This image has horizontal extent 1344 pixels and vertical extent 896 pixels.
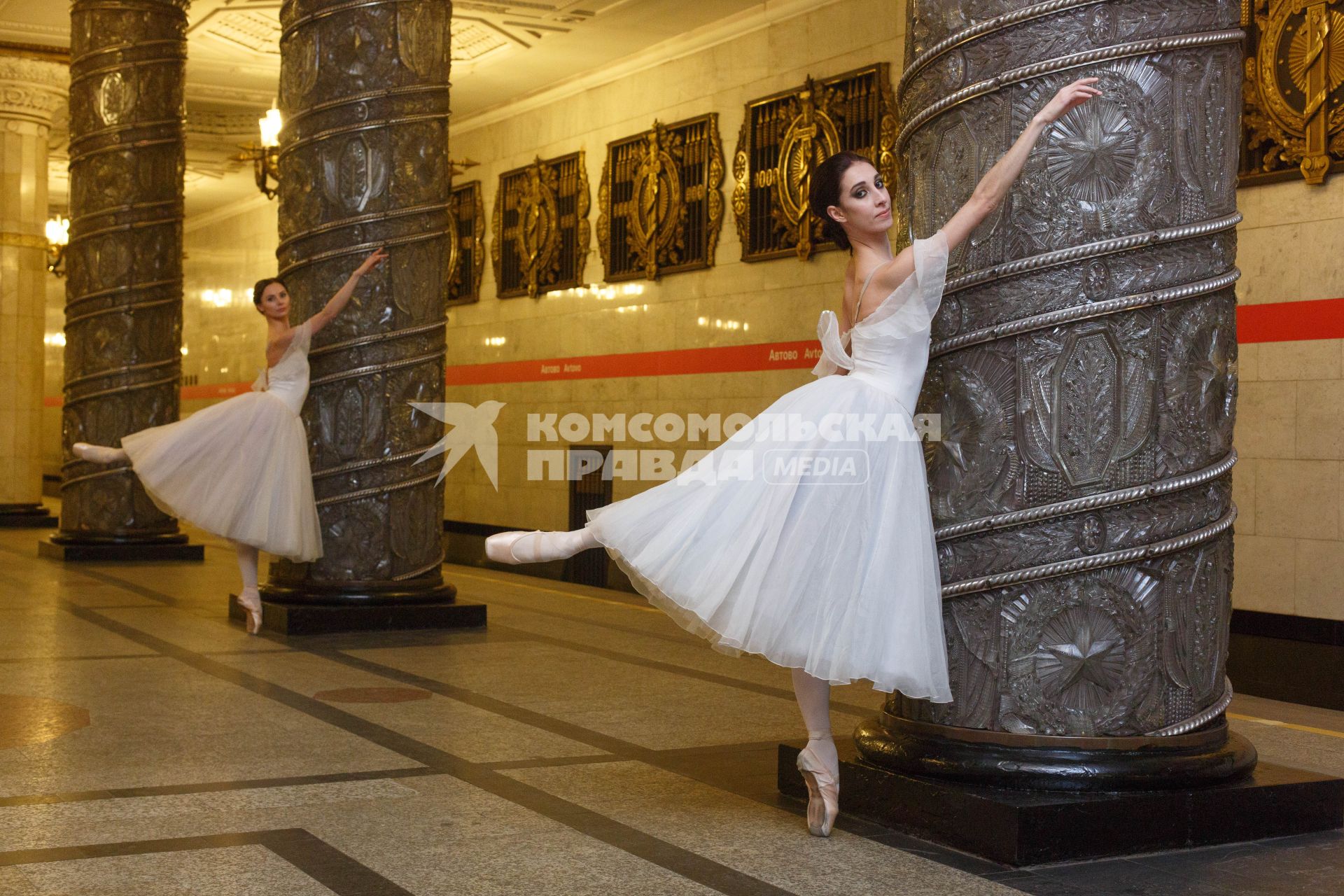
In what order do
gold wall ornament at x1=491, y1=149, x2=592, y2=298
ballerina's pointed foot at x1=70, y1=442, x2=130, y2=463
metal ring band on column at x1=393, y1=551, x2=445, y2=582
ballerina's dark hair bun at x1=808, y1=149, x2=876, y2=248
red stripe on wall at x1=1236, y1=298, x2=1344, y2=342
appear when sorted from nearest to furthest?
ballerina's dark hair bun at x1=808, y1=149, x2=876, y2=248 < red stripe on wall at x1=1236, y1=298, x2=1344, y2=342 < ballerina's pointed foot at x1=70, y1=442, x2=130, y2=463 < metal ring band on column at x1=393, y1=551, x2=445, y2=582 < gold wall ornament at x1=491, y1=149, x2=592, y2=298

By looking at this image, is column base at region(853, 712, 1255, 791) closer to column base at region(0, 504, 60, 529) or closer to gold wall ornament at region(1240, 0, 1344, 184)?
gold wall ornament at region(1240, 0, 1344, 184)

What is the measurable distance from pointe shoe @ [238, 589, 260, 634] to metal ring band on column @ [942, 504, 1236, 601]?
5.68 m

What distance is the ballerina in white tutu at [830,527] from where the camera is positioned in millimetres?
4074

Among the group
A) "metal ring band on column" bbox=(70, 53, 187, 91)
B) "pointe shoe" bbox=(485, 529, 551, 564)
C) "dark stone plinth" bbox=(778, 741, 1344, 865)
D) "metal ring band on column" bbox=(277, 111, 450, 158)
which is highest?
"metal ring band on column" bbox=(70, 53, 187, 91)

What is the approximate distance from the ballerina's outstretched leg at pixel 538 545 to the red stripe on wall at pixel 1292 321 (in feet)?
17.2

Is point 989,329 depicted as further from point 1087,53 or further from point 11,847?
point 11,847

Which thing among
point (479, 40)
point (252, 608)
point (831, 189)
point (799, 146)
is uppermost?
point (479, 40)

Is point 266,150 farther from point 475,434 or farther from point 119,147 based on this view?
point 475,434

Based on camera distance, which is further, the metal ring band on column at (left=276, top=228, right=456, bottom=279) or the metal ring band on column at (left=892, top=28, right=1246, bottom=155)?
the metal ring band on column at (left=276, top=228, right=456, bottom=279)

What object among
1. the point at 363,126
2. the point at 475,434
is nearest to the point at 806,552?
the point at 363,126

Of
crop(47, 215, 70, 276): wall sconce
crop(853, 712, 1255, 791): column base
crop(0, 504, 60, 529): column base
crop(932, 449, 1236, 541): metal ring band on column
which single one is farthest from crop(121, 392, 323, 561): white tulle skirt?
crop(47, 215, 70, 276): wall sconce

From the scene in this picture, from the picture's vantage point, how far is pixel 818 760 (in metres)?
4.37

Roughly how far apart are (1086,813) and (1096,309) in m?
1.45

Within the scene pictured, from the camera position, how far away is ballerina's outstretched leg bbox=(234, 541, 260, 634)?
898cm
